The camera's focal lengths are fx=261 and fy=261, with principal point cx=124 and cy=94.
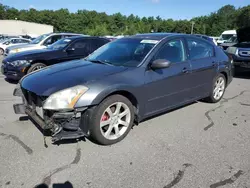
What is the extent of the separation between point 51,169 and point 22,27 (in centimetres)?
7248

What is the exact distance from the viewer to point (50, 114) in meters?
3.34

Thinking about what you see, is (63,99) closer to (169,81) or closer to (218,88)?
(169,81)

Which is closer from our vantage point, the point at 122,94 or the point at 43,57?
the point at 122,94

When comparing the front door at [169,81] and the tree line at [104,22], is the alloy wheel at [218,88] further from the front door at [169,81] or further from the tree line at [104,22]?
the tree line at [104,22]

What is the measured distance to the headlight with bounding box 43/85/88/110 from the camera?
3238mm

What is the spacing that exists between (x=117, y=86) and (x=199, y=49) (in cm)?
241

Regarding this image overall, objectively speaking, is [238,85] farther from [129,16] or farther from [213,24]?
[129,16]

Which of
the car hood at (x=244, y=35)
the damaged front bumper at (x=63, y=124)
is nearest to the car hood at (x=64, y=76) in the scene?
the damaged front bumper at (x=63, y=124)

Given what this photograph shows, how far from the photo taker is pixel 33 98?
362 centimetres

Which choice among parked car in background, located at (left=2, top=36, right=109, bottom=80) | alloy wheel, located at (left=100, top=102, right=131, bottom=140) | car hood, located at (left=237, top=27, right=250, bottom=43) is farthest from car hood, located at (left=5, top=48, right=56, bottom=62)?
car hood, located at (left=237, top=27, right=250, bottom=43)

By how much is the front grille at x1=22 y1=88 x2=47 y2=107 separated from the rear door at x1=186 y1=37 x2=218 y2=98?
2729mm

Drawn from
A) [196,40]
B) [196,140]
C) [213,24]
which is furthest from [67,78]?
[213,24]

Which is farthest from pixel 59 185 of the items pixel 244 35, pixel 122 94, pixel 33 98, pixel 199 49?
pixel 244 35

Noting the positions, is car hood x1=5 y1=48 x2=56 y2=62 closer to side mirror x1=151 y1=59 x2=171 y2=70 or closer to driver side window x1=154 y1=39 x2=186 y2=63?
driver side window x1=154 y1=39 x2=186 y2=63
